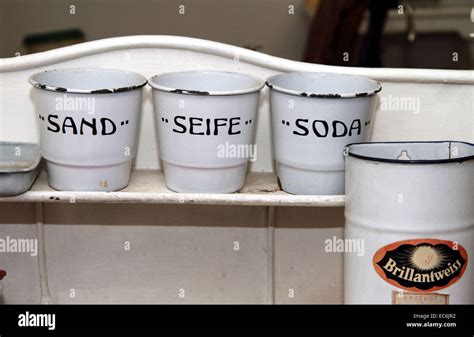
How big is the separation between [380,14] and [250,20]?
0.78 m

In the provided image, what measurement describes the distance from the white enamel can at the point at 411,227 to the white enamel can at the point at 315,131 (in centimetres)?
3

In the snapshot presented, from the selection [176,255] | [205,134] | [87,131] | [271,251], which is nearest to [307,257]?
[271,251]

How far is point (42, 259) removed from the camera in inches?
54.7

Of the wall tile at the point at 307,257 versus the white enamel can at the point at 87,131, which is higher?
the white enamel can at the point at 87,131

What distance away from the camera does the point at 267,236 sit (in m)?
1.38

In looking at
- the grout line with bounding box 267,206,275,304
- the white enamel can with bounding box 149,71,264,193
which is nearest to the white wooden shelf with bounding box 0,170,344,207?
the white enamel can with bounding box 149,71,264,193

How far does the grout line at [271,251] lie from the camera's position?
1368 mm

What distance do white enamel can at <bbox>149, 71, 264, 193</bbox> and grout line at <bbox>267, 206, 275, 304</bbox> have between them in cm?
13

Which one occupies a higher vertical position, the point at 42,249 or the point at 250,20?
the point at 250,20

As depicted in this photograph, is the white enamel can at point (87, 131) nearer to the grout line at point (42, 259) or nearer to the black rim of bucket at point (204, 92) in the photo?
the black rim of bucket at point (204, 92)

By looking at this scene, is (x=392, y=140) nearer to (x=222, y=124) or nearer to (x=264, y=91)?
(x=264, y=91)

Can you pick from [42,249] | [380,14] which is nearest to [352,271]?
[42,249]

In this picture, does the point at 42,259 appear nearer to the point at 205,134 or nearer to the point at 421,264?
the point at 205,134

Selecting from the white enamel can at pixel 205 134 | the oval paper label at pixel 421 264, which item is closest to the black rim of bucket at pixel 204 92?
the white enamel can at pixel 205 134
